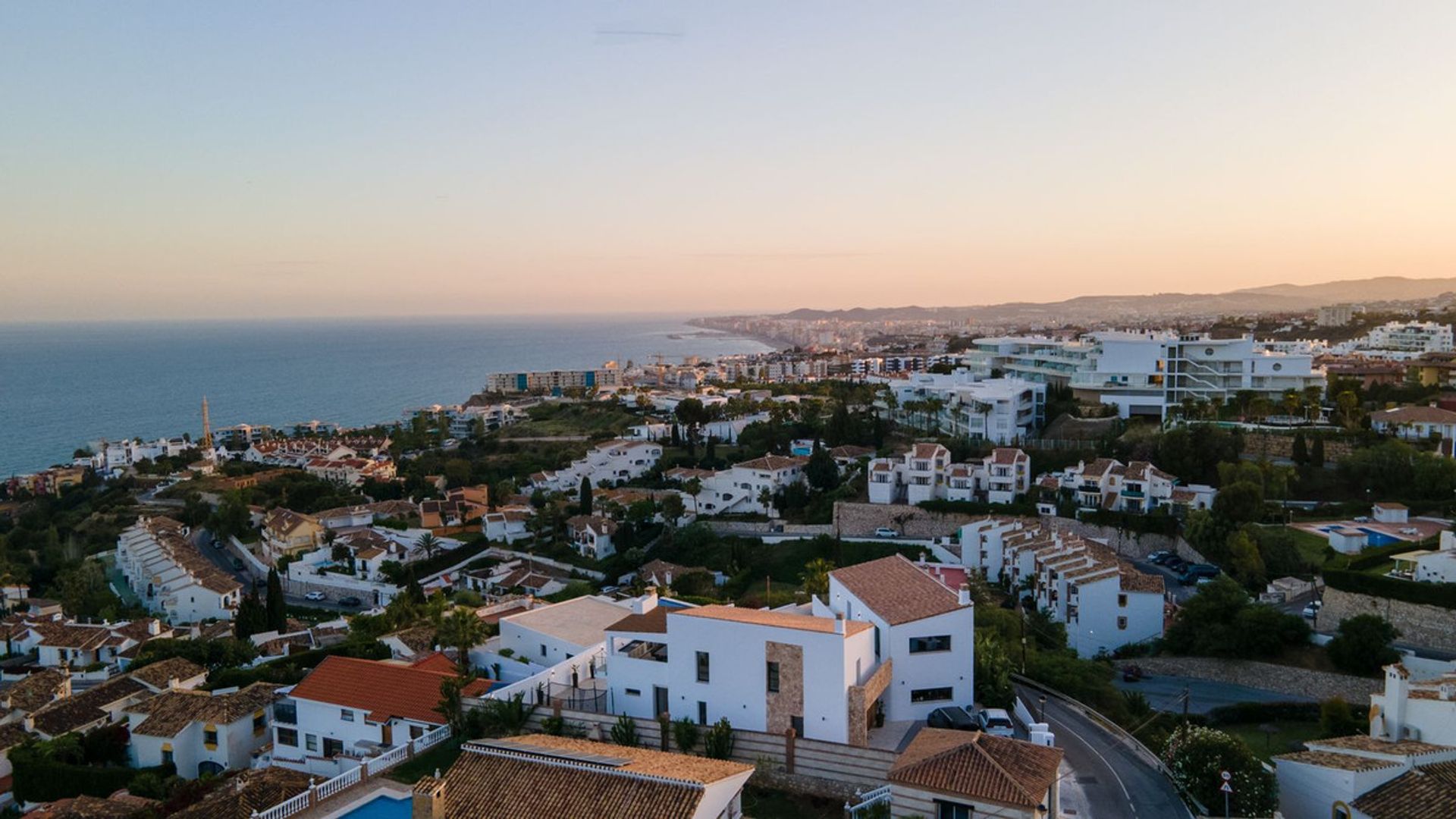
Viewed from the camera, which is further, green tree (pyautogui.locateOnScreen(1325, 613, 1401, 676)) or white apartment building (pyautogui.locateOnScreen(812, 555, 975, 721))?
green tree (pyautogui.locateOnScreen(1325, 613, 1401, 676))

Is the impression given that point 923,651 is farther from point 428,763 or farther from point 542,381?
point 542,381

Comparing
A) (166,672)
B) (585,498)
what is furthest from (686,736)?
(585,498)

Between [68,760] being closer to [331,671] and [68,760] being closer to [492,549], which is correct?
[331,671]

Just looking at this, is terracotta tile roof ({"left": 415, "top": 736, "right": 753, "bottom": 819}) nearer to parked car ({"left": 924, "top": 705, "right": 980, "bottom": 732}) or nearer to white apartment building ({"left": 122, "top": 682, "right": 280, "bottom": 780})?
parked car ({"left": 924, "top": 705, "right": 980, "bottom": 732})

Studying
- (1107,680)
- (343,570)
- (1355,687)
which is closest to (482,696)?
(1107,680)

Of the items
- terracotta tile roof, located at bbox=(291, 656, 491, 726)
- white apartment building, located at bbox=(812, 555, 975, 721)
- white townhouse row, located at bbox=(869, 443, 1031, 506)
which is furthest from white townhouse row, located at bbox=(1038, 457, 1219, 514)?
terracotta tile roof, located at bbox=(291, 656, 491, 726)

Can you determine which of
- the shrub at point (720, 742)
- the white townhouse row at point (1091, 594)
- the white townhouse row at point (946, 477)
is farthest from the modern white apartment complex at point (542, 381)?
the shrub at point (720, 742)

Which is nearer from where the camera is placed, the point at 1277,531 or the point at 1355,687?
the point at 1355,687
